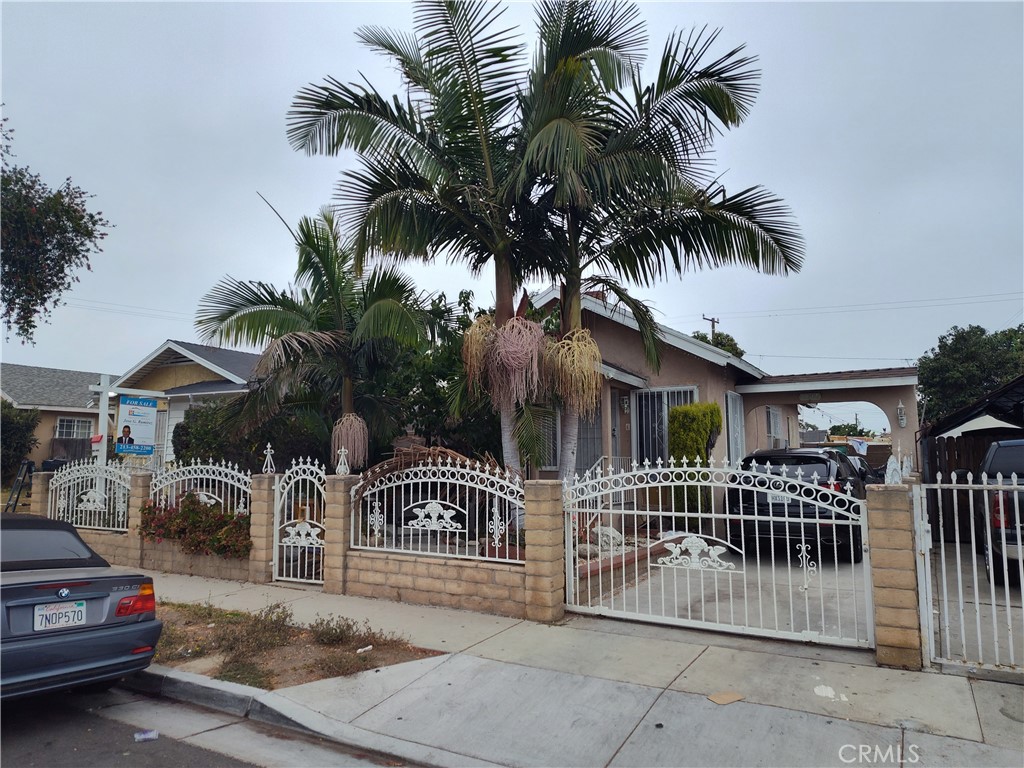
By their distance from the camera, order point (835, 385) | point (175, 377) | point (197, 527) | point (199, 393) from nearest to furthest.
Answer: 1. point (197, 527)
2. point (835, 385)
3. point (199, 393)
4. point (175, 377)

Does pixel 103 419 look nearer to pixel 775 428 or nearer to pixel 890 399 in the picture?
pixel 890 399

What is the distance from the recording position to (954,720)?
14.9 ft

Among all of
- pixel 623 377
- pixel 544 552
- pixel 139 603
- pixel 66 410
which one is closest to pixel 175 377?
pixel 66 410

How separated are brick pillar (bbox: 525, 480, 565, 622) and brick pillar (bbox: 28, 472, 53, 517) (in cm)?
984

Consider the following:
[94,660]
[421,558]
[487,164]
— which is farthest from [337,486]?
[487,164]

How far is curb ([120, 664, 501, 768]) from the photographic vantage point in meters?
4.42

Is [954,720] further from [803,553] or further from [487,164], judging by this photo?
[487,164]

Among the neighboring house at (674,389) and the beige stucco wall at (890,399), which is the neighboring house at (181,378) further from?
the beige stucco wall at (890,399)

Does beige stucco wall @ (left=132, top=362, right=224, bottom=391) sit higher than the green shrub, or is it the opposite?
beige stucco wall @ (left=132, top=362, right=224, bottom=391)

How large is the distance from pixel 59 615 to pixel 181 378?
1623 cm

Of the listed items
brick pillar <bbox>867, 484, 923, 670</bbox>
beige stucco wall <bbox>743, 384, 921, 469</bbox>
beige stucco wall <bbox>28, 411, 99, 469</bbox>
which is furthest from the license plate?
beige stucco wall <bbox>28, 411, 99, 469</bbox>

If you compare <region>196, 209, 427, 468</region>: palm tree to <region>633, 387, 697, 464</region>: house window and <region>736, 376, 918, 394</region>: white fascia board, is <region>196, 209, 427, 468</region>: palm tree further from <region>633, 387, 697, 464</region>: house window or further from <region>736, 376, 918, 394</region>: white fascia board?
<region>736, 376, 918, 394</region>: white fascia board

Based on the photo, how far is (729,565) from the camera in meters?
6.52

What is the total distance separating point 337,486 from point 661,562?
4.07 metres
